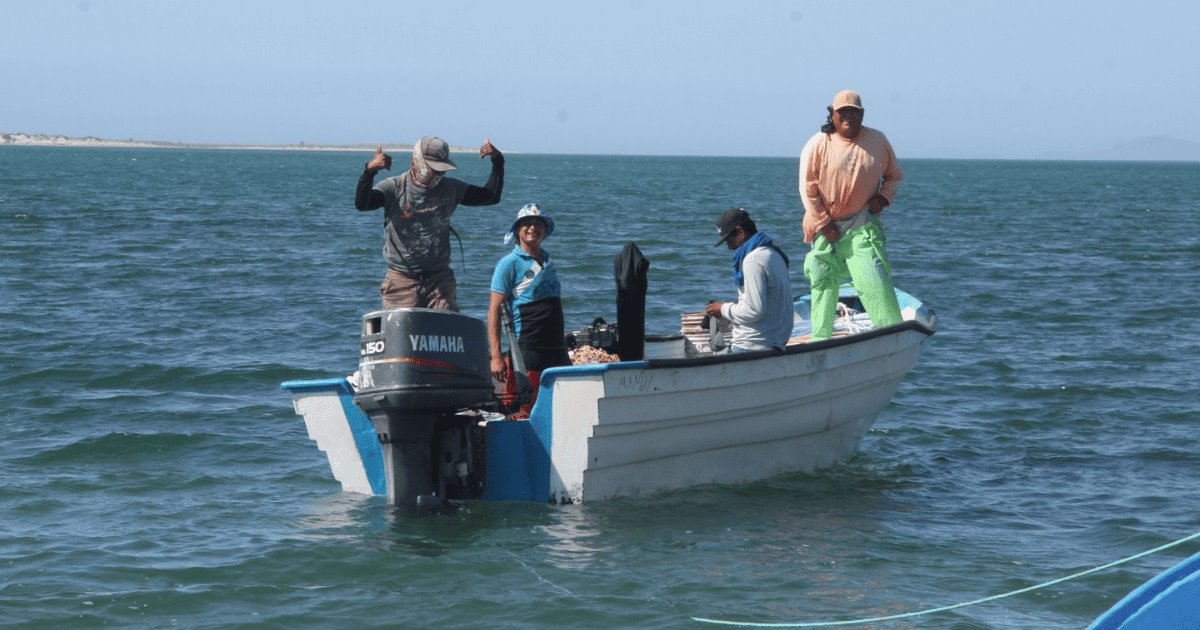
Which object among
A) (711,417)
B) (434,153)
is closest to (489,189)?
(434,153)

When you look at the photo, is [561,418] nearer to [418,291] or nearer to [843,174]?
[418,291]

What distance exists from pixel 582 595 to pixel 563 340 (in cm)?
189

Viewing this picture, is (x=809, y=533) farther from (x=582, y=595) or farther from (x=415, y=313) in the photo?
(x=415, y=313)

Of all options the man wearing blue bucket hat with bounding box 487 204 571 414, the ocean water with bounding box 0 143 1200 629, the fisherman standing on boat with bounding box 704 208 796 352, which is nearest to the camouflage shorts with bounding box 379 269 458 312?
the man wearing blue bucket hat with bounding box 487 204 571 414

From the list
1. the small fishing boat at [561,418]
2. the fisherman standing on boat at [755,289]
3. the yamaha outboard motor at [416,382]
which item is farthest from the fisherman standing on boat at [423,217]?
the fisherman standing on boat at [755,289]

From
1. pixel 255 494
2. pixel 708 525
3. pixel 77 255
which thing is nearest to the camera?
pixel 708 525

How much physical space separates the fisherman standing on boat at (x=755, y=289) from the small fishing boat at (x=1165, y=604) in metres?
4.42

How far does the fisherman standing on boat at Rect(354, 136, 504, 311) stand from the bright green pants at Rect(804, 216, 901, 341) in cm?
259

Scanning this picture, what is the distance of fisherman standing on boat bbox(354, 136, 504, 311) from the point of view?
880cm

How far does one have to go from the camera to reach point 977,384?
14.5 metres

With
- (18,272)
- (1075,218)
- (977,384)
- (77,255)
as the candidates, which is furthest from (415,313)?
(1075,218)

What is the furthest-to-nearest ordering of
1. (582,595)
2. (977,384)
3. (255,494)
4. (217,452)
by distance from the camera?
(977,384) < (217,452) < (255,494) < (582,595)

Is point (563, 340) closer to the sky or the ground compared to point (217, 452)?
closer to the sky

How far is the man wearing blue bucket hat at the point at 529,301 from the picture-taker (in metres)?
8.52
